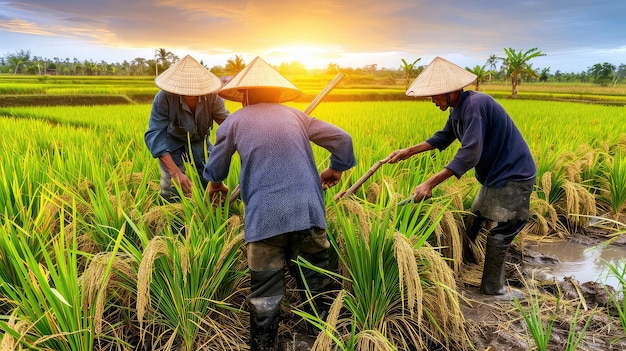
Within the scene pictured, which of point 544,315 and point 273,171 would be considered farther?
point 544,315

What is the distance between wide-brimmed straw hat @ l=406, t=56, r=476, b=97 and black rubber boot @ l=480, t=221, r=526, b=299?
0.89 m

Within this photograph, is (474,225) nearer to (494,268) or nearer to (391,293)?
(494,268)

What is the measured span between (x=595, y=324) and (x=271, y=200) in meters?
1.86

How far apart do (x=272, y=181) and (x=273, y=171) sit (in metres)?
0.04

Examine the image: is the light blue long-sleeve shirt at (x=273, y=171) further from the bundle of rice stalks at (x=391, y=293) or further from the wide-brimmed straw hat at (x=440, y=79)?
the wide-brimmed straw hat at (x=440, y=79)

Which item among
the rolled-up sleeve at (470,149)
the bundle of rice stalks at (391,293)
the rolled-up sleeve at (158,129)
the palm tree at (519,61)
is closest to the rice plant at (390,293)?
the bundle of rice stalks at (391,293)

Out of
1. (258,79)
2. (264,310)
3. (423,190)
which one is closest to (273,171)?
(258,79)

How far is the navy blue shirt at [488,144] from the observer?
2.29 meters

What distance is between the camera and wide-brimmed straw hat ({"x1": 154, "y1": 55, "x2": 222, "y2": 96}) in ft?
8.18

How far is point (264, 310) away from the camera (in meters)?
1.79

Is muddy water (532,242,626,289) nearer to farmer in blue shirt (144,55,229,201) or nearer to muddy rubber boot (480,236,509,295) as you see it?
muddy rubber boot (480,236,509,295)

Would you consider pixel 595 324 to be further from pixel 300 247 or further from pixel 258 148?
pixel 258 148

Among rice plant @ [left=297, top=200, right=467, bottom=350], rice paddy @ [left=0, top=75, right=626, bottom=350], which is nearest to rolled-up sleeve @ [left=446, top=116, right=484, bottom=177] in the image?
rice paddy @ [left=0, top=75, right=626, bottom=350]

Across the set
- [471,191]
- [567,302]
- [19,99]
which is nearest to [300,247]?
[567,302]
